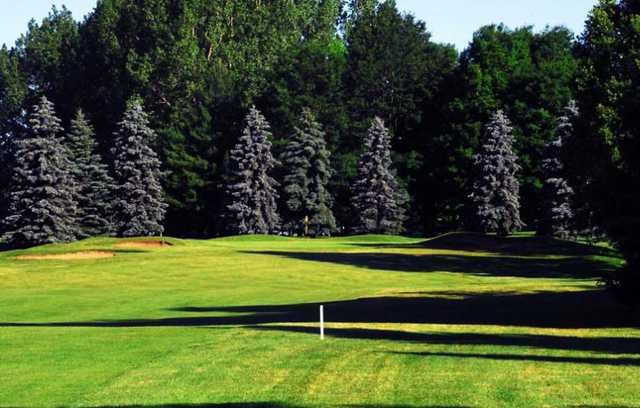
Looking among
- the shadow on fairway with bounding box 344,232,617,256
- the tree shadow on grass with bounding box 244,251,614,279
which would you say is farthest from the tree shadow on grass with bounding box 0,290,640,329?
the shadow on fairway with bounding box 344,232,617,256

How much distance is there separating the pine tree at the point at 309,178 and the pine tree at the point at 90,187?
14.7 meters

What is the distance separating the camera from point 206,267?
162ft

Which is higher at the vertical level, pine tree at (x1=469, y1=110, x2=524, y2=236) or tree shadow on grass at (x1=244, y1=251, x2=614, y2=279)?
pine tree at (x1=469, y1=110, x2=524, y2=236)

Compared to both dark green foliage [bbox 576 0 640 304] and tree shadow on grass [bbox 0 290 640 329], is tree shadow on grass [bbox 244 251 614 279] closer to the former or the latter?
tree shadow on grass [bbox 0 290 640 329]

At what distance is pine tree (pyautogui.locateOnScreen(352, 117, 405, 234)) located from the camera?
83.0 metres

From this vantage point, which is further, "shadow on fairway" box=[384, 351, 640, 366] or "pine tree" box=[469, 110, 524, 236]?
"pine tree" box=[469, 110, 524, 236]

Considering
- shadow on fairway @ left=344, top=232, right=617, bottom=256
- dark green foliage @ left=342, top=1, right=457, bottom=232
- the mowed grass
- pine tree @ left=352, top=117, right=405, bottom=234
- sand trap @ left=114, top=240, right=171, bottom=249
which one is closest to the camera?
the mowed grass

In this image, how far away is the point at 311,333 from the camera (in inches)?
960

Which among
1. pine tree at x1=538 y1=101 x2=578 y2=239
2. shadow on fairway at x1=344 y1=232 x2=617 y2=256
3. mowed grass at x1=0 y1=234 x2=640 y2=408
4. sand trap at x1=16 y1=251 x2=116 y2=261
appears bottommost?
mowed grass at x1=0 y1=234 x2=640 y2=408

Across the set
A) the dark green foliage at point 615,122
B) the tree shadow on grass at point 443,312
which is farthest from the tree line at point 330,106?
the tree shadow on grass at point 443,312

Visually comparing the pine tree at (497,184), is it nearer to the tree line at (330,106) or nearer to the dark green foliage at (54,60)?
the tree line at (330,106)

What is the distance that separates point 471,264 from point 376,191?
31677 mm

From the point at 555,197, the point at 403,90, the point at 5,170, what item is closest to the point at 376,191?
the point at 555,197

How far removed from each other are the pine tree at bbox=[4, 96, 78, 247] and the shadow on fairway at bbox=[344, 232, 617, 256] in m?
22.4
